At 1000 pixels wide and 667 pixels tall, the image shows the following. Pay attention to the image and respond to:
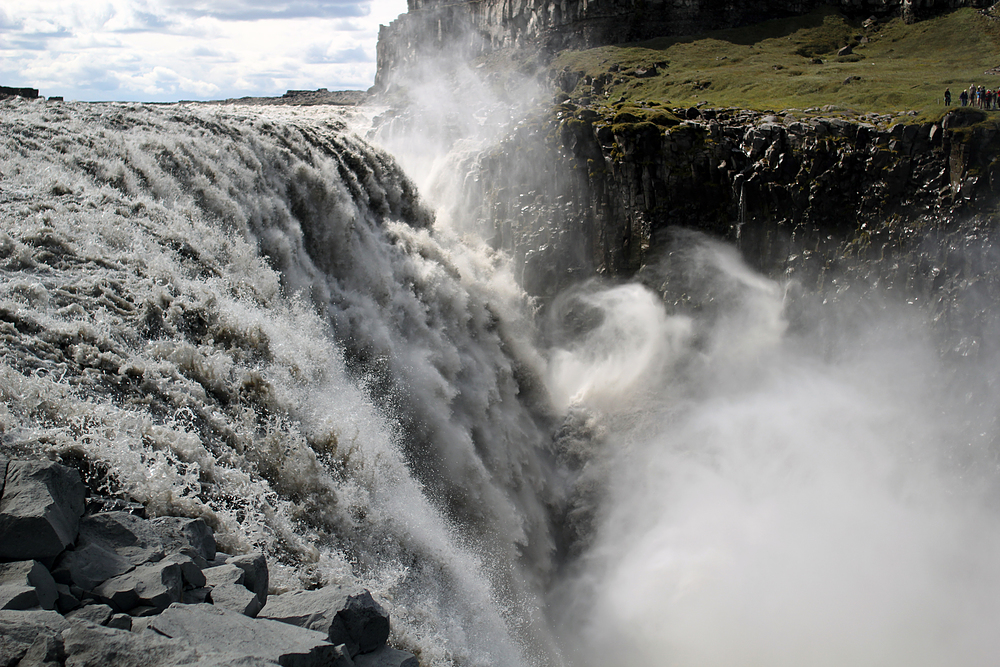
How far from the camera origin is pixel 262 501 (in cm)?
875

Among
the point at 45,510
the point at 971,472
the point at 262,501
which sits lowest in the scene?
the point at 971,472

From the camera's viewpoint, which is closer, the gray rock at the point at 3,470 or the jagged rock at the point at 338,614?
the gray rock at the point at 3,470

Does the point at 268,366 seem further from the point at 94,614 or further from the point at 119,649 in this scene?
the point at 119,649

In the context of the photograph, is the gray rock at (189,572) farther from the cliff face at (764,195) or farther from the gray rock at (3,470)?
the cliff face at (764,195)

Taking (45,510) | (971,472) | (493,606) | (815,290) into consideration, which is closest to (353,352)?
(493,606)

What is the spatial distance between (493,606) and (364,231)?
11.2 metres

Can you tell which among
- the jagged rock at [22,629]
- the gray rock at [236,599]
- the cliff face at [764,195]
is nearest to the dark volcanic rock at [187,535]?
the gray rock at [236,599]

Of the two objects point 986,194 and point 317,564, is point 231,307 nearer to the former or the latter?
point 317,564

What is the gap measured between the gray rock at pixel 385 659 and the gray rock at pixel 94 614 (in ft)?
7.78

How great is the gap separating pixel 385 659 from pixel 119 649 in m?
2.74

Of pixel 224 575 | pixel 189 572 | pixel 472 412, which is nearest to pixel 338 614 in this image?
pixel 224 575

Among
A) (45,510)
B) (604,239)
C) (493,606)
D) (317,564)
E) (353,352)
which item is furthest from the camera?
(604,239)

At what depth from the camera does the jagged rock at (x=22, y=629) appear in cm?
498

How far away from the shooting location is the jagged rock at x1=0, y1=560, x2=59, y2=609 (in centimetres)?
549
